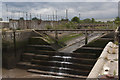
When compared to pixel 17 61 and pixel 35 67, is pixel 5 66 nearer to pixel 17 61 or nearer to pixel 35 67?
pixel 17 61

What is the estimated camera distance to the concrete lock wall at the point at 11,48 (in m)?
12.4

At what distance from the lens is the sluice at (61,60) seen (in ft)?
36.0

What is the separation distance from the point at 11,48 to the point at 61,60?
5046 mm

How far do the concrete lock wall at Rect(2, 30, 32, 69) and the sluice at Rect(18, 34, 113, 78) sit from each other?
2.07 feet

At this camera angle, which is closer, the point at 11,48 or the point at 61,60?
the point at 61,60

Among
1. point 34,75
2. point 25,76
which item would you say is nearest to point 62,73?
point 34,75

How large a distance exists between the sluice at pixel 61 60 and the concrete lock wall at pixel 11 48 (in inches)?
24.8

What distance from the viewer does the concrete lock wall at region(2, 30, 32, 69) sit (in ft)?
40.6

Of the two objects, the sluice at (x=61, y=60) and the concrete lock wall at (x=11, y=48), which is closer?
the sluice at (x=61, y=60)

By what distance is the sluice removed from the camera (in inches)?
432

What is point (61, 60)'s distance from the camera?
490 inches

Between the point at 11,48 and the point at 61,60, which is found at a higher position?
the point at 11,48

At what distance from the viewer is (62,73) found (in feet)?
35.8

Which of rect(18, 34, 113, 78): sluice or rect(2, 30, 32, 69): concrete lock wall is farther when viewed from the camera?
rect(2, 30, 32, 69): concrete lock wall
